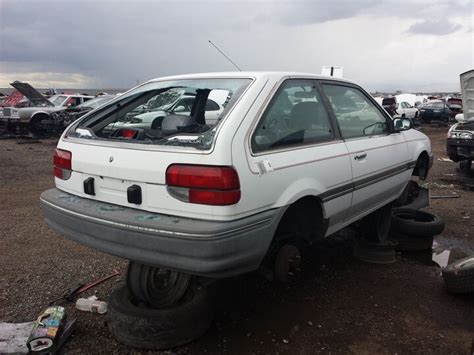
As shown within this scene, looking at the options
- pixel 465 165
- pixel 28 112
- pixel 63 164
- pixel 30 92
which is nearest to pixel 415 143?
pixel 63 164

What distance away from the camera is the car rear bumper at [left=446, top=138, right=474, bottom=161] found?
28.7 ft

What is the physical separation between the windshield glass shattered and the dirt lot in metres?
1.35

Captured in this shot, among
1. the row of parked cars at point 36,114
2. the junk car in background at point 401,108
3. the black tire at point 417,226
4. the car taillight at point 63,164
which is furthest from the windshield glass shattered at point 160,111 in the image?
the junk car in background at point 401,108

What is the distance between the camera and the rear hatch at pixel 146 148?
8.07 ft

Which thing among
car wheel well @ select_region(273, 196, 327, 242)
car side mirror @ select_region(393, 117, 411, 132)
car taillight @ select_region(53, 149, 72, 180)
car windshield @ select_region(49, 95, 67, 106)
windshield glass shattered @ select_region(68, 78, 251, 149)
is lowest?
car wheel well @ select_region(273, 196, 327, 242)

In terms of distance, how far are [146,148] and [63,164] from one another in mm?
846

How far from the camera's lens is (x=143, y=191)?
2.59 meters

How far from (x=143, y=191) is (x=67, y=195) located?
2.70ft

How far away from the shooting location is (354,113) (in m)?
3.84

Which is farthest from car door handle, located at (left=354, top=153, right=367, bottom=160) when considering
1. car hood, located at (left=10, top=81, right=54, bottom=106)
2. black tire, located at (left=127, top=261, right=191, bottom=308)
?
car hood, located at (left=10, top=81, right=54, bottom=106)

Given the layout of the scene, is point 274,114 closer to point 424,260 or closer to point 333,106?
point 333,106

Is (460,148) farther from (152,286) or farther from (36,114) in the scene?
(36,114)

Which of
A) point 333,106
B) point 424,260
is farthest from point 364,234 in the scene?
point 333,106

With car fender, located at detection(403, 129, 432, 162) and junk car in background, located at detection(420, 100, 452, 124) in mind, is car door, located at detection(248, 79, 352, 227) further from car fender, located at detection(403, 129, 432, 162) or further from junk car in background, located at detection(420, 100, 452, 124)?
junk car in background, located at detection(420, 100, 452, 124)
